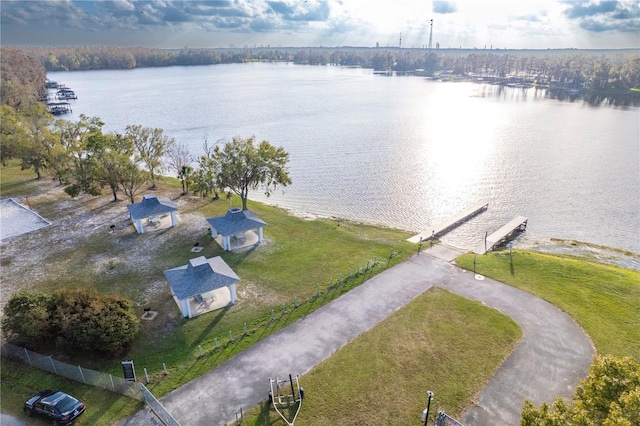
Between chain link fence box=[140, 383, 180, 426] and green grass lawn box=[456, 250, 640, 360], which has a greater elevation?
green grass lawn box=[456, 250, 640, 360]

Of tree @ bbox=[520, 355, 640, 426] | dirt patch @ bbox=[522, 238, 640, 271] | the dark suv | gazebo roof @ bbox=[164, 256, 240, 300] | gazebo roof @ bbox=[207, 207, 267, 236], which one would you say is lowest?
dirt patch @ bbox=[522, 238, 640, 271]

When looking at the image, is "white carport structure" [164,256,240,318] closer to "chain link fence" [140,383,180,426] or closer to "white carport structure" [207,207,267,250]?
"white carport structure" [207,207,267,250]

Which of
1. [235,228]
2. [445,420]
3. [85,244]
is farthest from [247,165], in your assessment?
[445,420]

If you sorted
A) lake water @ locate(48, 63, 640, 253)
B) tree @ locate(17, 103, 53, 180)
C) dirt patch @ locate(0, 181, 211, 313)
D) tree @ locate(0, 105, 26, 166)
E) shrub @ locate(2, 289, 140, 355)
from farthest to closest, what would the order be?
1. tree @ locate(0, 105, 26, 166)
2. tree @ locate(17, 103, 53, 180)
3. lake water @ locate(48, 63, 640, 253)
4. dirt patch @ locate(0, 181, 211, 313)
5. shrub @ locate(2, 289, 140, 355)

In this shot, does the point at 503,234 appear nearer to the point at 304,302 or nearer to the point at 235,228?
the point at 304,302

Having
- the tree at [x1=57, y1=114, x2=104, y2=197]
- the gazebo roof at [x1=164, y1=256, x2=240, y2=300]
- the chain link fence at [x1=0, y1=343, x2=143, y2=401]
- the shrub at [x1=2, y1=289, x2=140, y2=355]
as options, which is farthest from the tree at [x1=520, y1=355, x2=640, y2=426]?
the tree at [x1=57, y1=114, x2=104, y2=197]

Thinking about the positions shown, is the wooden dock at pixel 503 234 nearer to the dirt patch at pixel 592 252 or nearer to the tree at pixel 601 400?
the dirt patch at pixel 592 252
